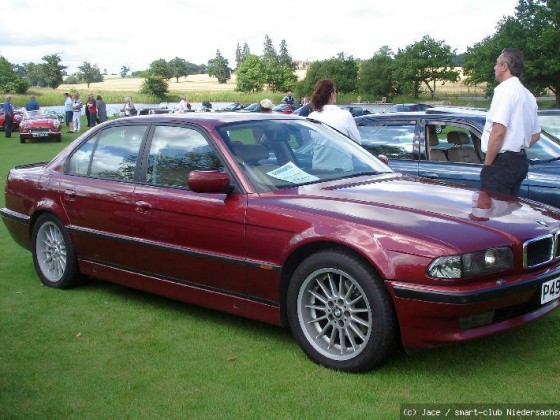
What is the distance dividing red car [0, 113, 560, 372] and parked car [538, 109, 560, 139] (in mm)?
4213

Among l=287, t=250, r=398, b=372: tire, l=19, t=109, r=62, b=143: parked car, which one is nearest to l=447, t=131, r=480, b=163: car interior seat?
l=287, t=250, r=398, b=372: tire

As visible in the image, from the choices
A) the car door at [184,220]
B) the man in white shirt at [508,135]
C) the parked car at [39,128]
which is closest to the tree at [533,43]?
the parked car at [39,128]

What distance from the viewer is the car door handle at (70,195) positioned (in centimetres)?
595

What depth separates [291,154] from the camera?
201 inches

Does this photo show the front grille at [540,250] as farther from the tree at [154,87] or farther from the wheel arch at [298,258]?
the tree at [154,87]

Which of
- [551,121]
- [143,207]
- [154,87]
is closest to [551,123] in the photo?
[551,121]

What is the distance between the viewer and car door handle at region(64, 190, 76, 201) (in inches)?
234

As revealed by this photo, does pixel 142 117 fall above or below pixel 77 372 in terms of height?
above

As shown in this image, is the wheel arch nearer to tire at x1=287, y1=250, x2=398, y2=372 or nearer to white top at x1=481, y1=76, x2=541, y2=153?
tire at x1=287, y1=250, x2=398, y2=372

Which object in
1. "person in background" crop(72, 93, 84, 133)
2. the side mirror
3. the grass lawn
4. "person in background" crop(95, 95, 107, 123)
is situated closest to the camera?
the grass lawn

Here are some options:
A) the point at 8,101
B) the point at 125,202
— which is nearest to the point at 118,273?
the point at 125,202

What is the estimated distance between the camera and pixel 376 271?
3.94 metres

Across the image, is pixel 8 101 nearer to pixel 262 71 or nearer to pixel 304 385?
pixel 304 385

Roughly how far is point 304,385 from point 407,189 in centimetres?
154
